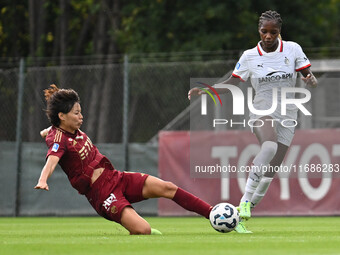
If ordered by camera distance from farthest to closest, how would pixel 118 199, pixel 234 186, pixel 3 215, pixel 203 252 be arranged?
pixel 3 215 < pixel 234 186 < pixel 118 199 < pixel 203 252

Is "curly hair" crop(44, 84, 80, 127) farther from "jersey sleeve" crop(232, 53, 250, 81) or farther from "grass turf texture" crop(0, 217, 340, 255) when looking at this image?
Result: "jersey sleeve" crop(232, 53, 250, 81)

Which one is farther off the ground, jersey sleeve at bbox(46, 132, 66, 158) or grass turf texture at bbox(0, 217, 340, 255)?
jersey sleeve at bbox(46, 132, 66, 158)

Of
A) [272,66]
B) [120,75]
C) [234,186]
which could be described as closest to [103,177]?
[272,66]

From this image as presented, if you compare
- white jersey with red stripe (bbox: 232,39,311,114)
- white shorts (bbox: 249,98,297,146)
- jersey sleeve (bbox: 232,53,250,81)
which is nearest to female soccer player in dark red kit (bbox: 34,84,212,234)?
white shorts (bbox: 249,98,297,146)

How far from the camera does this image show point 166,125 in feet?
51.4

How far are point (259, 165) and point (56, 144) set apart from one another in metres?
2.18

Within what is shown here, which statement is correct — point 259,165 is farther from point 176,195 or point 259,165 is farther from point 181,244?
point 181,244

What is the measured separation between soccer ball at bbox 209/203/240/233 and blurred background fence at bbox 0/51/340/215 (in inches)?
255

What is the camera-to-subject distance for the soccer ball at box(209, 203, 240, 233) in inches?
334

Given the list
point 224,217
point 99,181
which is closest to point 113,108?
point 99,181

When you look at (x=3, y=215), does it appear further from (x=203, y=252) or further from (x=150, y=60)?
(x=203, y=252)

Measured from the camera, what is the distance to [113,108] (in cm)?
1614

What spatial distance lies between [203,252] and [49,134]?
114 inches

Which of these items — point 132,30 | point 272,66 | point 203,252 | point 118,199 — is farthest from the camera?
point 132,30
